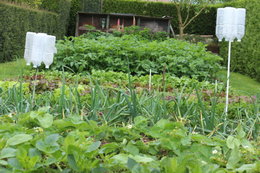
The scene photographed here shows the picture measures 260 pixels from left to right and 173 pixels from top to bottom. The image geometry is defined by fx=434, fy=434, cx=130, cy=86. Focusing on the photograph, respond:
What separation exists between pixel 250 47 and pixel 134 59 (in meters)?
5.55

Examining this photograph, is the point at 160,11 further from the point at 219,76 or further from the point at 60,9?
the point at 219,76

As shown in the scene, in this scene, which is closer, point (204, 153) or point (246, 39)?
point (204, 153)

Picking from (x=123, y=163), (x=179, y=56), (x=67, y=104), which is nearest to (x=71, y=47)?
(x=179, y=56)

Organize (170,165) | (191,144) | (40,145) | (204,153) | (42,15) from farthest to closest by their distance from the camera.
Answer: (42,15) < (191,144) < (204,153) < (40,145) < (170,165)

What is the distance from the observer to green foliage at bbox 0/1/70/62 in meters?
11.2

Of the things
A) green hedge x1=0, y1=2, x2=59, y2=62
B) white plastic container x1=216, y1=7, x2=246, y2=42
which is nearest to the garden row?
white plastic container x1=216, y1=7, x2=246, y2=42

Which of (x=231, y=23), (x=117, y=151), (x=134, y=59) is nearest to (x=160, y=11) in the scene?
(x=134, y=59)

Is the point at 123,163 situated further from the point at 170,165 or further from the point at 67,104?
the point at 67,104

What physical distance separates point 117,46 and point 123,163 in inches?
277

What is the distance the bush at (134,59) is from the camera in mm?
7609

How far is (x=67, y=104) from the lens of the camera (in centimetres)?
224

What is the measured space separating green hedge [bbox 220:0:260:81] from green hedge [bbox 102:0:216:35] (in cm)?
563

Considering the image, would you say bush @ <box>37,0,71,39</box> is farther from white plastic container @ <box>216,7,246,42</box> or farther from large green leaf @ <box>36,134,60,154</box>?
large green leaf @ <box>36,134,60,154</box>

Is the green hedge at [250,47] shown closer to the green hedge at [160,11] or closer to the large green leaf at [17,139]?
the green hedge at [160,11]
